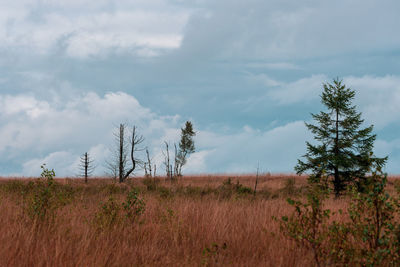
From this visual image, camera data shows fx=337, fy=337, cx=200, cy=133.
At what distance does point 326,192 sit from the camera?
4609mm

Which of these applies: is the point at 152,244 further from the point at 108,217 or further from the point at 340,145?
the point at 340,145

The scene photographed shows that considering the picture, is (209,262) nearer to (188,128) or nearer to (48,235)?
(48,235)

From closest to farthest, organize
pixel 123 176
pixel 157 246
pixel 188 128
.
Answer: pixel 157 246
pixel 123 176
pixel 188 128

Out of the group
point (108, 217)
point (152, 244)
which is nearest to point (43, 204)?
point (108, 217)

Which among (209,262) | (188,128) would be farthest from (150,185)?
(188,128)

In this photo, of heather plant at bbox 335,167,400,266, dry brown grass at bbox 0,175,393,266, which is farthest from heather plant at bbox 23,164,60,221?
heather plant at bbox 335,167,400,266

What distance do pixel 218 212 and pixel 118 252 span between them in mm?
3428

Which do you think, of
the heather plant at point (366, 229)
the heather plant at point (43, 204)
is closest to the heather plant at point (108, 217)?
the heather plant at point (43, 204)

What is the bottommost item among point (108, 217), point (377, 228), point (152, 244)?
point (152, 244)

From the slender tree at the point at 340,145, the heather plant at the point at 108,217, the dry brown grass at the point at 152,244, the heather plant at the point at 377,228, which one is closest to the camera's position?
the heather plant at the point at 377,228

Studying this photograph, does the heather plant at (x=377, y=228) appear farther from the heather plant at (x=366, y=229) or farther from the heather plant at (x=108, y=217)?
the heather plant at (x=108, y=217)

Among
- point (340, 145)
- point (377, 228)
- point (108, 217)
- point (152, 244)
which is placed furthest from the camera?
point (340, 145)

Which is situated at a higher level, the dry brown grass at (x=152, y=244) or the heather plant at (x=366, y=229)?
the heather plant at (x=366, y=229)

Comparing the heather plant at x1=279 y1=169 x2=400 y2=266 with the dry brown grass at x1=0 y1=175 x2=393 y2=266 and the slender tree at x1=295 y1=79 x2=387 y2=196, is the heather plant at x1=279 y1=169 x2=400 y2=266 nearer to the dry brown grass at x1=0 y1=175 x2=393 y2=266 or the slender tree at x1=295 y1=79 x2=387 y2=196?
the dry brown grass at x1=0 y1=175 x2=393 y2=266
